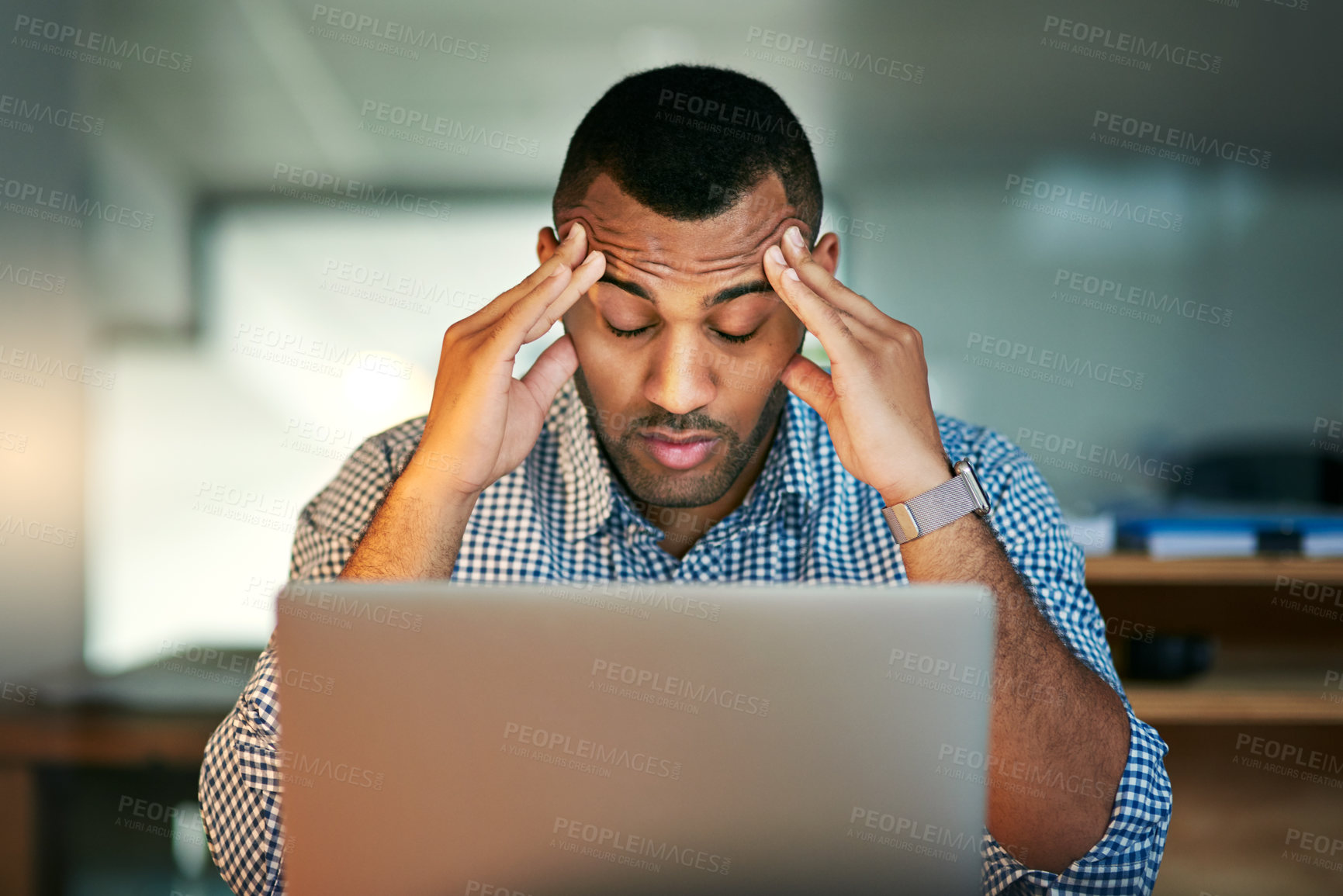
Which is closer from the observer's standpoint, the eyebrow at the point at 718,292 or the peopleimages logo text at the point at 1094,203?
the eyebrow at the point at 718,292

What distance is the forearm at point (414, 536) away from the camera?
118 cm

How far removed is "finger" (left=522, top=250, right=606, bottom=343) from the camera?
49.8 inches

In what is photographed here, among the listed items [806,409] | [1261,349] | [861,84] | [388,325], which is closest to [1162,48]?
[861,84]

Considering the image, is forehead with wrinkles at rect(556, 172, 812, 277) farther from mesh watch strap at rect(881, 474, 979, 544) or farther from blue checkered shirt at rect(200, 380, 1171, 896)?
mesh watch strap at rect(881, 474, 979, 544)

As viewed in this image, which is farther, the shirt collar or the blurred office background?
the blurred office background

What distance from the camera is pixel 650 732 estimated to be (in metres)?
0.68

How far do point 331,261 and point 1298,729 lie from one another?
3.52 meters

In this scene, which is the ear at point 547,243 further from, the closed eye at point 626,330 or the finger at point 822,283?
the finger at point 822,283

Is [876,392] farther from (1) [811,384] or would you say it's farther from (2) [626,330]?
(2) [626,330]

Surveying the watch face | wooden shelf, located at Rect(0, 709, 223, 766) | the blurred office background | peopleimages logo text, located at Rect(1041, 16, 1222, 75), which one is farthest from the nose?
peopleimages logo text, located at Rect(1041, 16, 1222, 75)

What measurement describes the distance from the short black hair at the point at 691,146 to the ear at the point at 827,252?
2 cm

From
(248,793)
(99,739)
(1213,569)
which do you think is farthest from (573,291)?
(99,739)

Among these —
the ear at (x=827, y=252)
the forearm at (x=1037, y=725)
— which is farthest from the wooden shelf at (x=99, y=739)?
the forearm at (x=1037, y=725)

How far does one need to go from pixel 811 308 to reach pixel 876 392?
0.43ft
